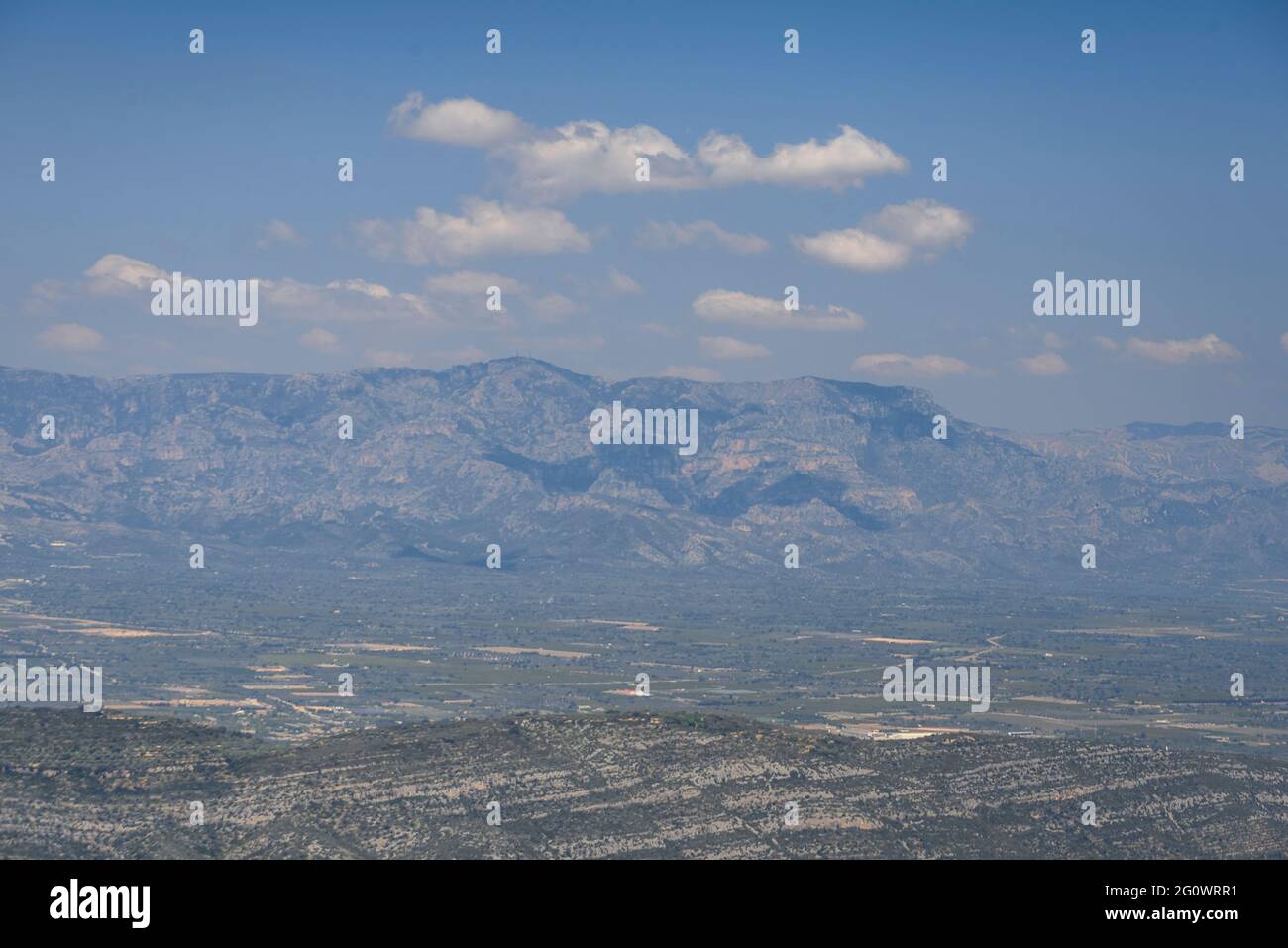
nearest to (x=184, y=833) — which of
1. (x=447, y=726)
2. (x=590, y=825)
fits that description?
(x=590, y=825)
